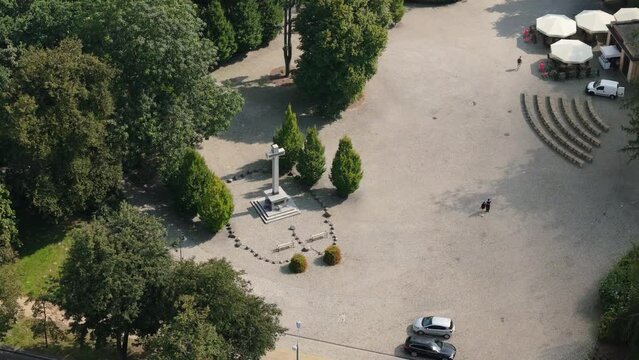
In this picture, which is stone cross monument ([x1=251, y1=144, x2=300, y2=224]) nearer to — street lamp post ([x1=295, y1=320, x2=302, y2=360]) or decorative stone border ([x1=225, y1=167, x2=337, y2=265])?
decorative stone border ([x1=225, y1=167, x2=337, y2=265])

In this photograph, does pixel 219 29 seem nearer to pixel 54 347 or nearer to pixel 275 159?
pixel 275 159

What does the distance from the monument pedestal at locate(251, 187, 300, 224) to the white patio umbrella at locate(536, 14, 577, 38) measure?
32.8 metres

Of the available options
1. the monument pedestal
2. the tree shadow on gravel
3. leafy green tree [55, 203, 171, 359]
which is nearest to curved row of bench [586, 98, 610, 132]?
the tree shadow on gravel

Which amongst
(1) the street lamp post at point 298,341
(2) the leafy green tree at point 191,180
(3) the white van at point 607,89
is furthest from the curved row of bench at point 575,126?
(1) the street lamp post at point 298,341

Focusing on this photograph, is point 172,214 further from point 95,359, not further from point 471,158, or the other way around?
Answer: point 471,158

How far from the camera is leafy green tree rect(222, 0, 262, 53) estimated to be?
76938 millimetres

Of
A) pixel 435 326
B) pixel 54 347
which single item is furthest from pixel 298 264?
pixel 54 347

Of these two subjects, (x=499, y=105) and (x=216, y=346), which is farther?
(x=499, y=105)

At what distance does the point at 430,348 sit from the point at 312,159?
18.6 metres

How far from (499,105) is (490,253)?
19.0m

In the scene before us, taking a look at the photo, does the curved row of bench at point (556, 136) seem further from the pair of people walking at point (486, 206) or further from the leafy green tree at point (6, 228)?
the leafy green tree at point (6, 228)

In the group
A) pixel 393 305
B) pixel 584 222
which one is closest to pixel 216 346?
pixel 393 305

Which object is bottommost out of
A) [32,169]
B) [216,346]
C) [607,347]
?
[607,347]

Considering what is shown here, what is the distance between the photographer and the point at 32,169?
2181 inches
